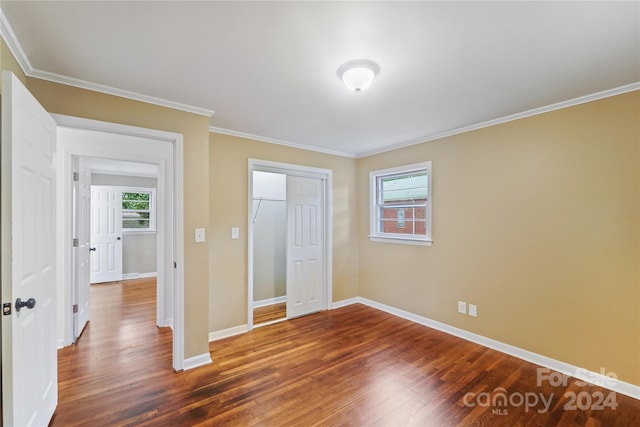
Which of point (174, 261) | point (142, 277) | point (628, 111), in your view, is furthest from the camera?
point (142, 277)

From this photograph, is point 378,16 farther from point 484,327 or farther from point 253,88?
point 484,327

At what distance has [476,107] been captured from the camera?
263 cm

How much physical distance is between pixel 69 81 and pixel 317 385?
305cm

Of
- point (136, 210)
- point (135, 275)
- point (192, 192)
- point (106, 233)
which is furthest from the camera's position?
point (136, 210)

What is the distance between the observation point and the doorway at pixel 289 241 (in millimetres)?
3920

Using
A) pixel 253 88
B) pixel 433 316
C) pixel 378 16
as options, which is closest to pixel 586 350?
pixel 433 316

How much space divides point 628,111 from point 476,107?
3.52 feet

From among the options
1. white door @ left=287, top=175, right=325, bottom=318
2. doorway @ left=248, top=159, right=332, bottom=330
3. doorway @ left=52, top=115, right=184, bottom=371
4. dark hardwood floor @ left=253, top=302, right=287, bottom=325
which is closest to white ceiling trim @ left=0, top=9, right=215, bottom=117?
doorway @ left=52, top=115, right=184, bottom=371

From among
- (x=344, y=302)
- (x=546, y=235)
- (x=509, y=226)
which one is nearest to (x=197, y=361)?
(x=344, y=302)

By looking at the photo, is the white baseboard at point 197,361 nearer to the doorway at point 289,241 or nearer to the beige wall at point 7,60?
the doorway at point 289,241

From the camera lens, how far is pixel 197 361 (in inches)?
104

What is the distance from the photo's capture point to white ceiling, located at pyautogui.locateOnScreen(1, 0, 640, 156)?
1420 mm

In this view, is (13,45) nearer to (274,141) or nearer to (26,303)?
(26,303)

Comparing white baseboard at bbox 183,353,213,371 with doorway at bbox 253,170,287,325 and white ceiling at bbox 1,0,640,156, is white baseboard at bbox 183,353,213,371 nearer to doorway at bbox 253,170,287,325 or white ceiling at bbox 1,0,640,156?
doorway at bbox 253,170,287,325
